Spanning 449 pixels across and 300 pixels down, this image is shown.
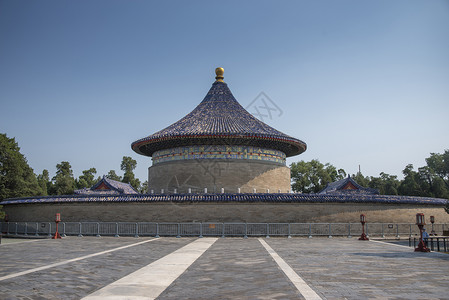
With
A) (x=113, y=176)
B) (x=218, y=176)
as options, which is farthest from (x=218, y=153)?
(x=113, y=176)

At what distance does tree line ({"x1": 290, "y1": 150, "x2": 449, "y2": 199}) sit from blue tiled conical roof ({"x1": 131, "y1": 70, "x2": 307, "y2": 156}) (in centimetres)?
2990

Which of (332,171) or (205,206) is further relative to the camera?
(332,171)

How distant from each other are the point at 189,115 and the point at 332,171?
42190 mm

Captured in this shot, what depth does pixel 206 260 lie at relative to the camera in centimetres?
1198

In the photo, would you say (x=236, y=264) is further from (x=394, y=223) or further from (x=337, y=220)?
(x=394, y=223)

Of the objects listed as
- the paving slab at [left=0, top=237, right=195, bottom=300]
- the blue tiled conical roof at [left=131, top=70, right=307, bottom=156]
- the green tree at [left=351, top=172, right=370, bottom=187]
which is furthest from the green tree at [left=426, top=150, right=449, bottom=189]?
the paving slab at [left=0, top=237, right=195, bottom=300]

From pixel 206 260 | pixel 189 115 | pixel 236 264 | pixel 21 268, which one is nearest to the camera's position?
pixel 21 268

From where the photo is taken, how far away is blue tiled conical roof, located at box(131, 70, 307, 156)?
30.7 m

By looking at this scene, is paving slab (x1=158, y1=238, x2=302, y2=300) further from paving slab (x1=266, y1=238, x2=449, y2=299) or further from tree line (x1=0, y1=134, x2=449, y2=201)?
tree line (x1=0, y1=134, x2=449, y2=201)

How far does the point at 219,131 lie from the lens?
30.7m

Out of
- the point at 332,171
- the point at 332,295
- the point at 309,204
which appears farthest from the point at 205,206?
the point at 332,171

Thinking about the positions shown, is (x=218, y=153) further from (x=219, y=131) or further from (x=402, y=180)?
(x=402, y=180)

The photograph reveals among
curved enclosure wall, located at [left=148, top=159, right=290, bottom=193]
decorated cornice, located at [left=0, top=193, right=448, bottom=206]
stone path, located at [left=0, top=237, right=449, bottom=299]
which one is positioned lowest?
stone path, located at [left=0, top=237, right=449, bottom=299]

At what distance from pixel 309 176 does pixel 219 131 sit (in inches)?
1558
